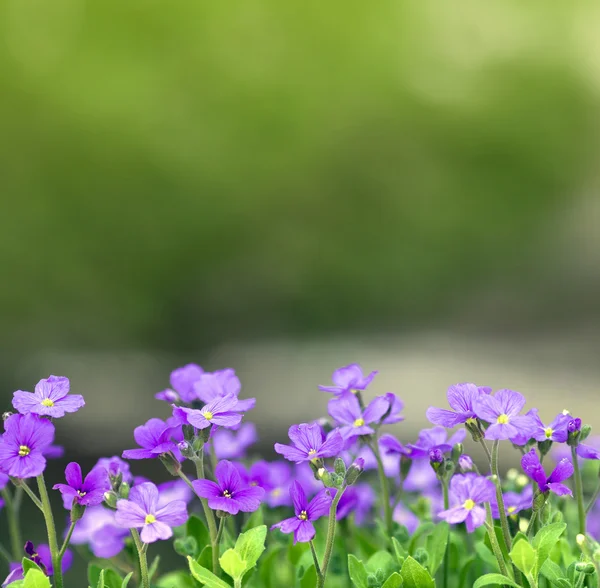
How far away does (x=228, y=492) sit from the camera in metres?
1.17

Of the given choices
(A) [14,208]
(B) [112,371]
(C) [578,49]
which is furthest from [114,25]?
(C) [578,49]

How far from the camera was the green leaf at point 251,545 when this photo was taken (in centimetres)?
114

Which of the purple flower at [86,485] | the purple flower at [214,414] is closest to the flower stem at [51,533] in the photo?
the purple flower at [86,485]

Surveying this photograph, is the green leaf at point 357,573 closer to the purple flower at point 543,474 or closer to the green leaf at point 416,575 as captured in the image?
the green leaf at point 416,575

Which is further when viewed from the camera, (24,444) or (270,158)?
(270,158)

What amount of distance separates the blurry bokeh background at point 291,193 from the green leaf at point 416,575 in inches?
227

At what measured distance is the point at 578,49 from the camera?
9.02 metres

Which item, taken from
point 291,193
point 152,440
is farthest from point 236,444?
point 291,193

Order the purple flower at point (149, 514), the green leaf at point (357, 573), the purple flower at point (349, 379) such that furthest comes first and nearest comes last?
the purple flower at point (349, 379)
the green leaf at point (357, 573)
the purple flower at point (149, 514)

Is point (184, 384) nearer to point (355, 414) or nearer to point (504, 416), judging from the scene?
point (355, 414)

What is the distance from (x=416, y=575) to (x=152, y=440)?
0.43 m

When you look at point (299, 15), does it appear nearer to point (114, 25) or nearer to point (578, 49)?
point (114, 25)

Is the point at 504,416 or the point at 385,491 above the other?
the point at 504,416

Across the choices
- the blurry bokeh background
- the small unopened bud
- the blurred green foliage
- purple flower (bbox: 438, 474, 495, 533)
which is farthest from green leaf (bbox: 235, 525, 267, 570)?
the blurred green foliage
